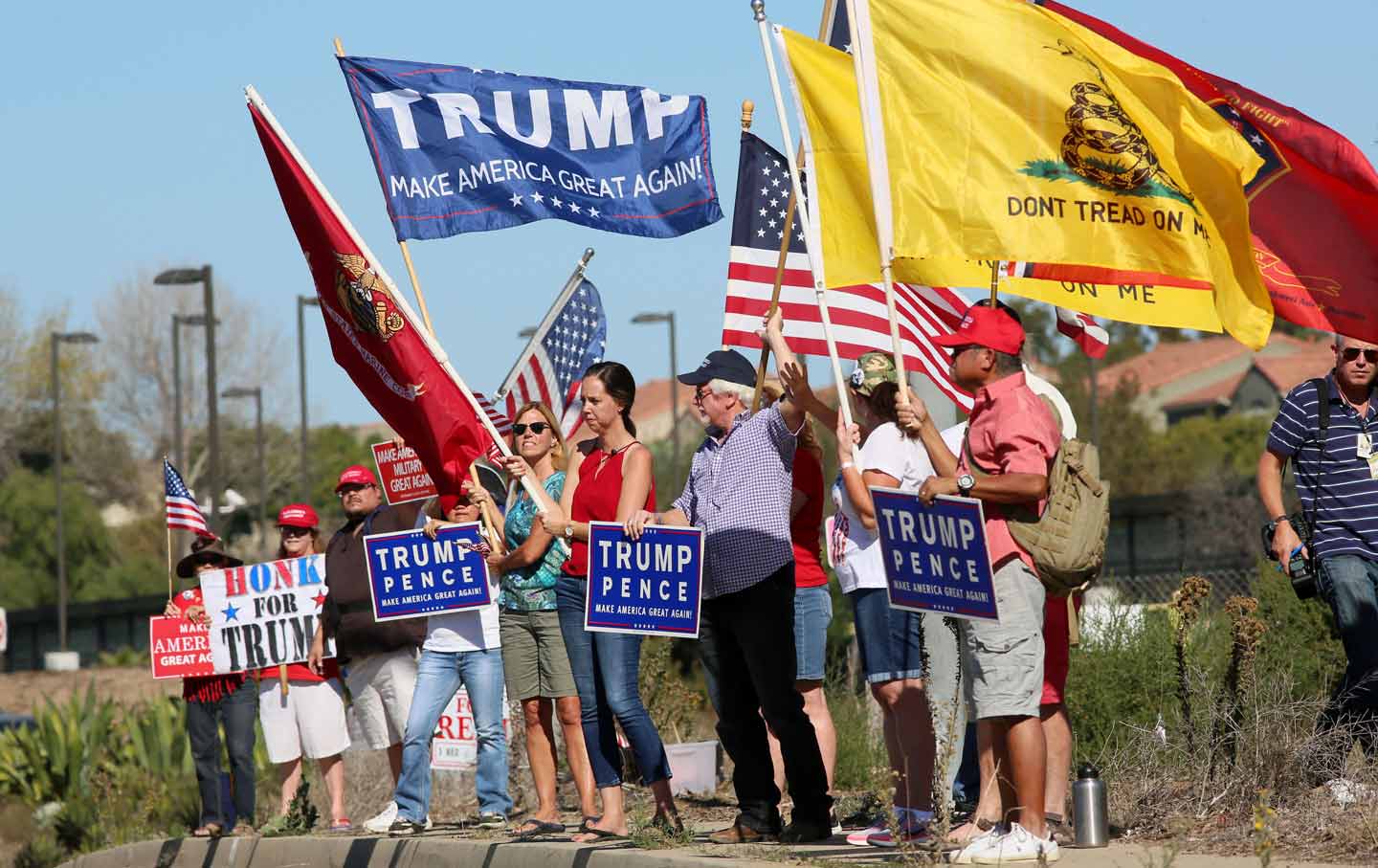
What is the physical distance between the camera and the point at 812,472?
29.9 feet

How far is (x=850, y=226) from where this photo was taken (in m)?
8.14

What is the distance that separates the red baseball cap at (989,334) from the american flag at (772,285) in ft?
6.97

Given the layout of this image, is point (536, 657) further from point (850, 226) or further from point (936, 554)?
point (936, 554)

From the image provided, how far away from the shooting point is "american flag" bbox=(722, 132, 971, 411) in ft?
32.6

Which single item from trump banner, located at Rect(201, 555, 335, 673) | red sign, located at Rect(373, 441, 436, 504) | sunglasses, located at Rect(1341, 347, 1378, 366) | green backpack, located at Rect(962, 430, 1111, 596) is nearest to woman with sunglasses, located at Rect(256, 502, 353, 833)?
trump banner, located at Rect(201, 555, 335, 673)

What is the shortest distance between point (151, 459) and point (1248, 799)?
3099 inches

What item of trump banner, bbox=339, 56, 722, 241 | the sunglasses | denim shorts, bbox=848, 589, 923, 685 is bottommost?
denim shorts, bbox=848, 589, 923, 685

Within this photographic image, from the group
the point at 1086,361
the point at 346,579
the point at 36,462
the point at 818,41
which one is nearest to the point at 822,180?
the point at 818,41

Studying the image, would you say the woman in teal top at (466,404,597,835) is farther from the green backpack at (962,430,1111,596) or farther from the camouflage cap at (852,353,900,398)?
the green backpack at (962,430,1111,596)

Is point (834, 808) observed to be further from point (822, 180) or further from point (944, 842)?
point (822, 180)

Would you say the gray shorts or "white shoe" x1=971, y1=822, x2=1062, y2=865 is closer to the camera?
"white shoe" x1=971, y1=822, x2=1062, y2=865

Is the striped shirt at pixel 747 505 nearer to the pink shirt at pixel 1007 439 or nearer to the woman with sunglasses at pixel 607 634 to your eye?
the woman with sunglasses at pixel 607 634

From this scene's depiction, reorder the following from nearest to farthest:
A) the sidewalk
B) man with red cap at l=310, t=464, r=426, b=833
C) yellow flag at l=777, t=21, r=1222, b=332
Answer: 1. the sidewalk
2. yellow flag at l=777, t=21, r=1222, b=332
3. man with red cap at l=310, t=464, r=426, b=833

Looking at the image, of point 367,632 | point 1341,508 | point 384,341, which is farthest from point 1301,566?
point 367,632
